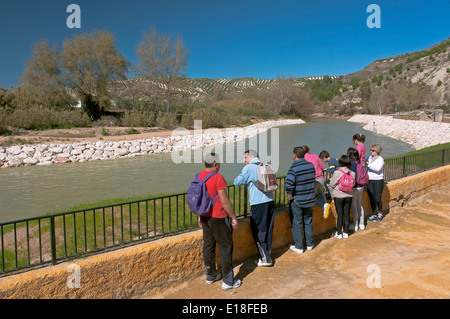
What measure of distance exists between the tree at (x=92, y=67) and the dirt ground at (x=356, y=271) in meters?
29.8

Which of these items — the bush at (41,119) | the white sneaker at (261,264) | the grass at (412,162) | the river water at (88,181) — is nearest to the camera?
the white sneaker at (261,264)

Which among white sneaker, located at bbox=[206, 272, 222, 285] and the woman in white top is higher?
the woman in white top

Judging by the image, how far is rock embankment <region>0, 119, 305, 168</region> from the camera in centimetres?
1852

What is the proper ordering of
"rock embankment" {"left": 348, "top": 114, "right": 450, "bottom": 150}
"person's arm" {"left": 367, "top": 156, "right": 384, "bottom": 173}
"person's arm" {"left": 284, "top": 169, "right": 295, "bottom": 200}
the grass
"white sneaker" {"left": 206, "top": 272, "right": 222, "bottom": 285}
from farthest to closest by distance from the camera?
"rock embankment" {"left": 348, "top": 114, "right": 450, "bottom": 150}, the grass, "person's arm" {"left": 367, "top": 156, "right": 384, "bottom": 173}, "person's arm" {"left": 284, "top": 169, "right": 295, "bottom": 200}, "white sneaker" {"left": 206, "top": 272, "right": 222, "bottom": 285}

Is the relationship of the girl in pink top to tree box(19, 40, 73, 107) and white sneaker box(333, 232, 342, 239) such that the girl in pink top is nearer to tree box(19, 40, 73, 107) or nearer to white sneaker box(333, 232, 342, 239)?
white sneaker box(333, 232, 342, 239)

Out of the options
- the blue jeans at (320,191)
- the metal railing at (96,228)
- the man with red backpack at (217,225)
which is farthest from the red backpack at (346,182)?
the man with red backpack at (217,225)

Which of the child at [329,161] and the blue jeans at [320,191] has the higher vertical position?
the child at [329,161]

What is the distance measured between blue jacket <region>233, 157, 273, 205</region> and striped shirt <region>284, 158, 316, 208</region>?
593 millimetres

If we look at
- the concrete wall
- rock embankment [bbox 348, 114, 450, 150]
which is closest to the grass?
the concrete wall

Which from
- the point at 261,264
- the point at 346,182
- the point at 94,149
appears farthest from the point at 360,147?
the point at 94,149

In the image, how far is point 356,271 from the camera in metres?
4.88

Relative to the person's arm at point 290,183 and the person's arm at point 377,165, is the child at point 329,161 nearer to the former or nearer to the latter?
the person's arm at point 377,165

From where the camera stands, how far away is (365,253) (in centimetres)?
558

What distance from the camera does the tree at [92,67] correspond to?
30.2 m
